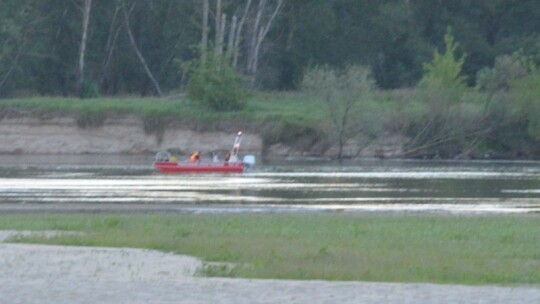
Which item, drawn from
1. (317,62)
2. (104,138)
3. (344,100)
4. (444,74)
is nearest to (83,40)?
(104,138)

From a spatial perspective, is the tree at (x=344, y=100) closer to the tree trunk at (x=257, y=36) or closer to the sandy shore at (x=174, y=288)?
the tree trunk at (x=257, y=36)

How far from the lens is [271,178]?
5038cm

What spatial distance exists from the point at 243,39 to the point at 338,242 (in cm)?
6023

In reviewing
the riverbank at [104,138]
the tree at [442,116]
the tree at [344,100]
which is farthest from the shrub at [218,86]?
the tree at [442,116]

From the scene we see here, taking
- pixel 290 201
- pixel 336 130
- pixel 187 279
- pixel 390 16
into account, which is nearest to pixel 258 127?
pixel 336 130

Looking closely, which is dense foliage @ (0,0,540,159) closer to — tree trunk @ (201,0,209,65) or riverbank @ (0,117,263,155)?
tree trunk @ (201,0,209,65)

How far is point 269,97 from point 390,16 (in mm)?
10733

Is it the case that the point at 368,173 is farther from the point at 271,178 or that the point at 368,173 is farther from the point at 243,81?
the point at 243,81

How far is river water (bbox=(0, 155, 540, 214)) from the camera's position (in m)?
36.0

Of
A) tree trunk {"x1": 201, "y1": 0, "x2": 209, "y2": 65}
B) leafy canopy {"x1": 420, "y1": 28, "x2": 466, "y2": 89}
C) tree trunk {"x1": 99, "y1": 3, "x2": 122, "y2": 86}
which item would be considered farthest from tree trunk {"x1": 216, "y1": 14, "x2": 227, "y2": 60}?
leafy canopy {"x1": 420, "y1": 28, "x2": 466, "y2": 89}

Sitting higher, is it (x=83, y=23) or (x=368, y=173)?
(x=83, y=23)

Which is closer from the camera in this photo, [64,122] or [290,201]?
[290,201]

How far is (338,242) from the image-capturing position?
22.9 meters

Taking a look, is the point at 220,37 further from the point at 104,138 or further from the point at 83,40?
the point at 104,138
